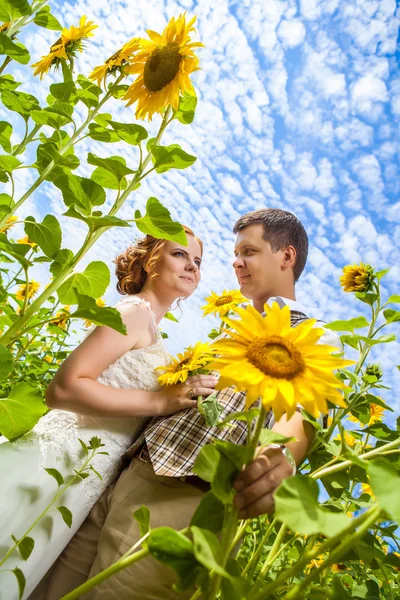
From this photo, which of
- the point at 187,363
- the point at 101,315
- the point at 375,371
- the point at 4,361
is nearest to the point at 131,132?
the point at 101,315

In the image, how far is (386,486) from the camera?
0.44m

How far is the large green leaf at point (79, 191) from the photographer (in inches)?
31.9

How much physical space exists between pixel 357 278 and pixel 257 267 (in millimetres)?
388

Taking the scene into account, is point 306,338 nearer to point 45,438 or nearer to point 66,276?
point 66,276

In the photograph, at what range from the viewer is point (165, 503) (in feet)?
3.55

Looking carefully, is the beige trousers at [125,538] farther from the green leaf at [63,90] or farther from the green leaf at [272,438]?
the green leaf at [63,90]

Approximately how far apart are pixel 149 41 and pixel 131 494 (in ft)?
3.72

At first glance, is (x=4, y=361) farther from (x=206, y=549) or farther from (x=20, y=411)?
(x=206, y=549)

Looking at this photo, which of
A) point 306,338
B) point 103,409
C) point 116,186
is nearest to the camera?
point 306,338

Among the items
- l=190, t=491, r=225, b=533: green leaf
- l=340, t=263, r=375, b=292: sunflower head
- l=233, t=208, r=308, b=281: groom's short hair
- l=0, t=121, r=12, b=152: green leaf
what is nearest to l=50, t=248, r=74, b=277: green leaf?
l=0, t=121, r=12, b=152: green leaf

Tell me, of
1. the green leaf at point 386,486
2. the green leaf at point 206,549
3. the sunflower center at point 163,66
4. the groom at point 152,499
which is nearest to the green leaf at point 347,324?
the groom at point 152,499

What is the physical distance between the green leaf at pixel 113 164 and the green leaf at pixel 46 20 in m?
0.44

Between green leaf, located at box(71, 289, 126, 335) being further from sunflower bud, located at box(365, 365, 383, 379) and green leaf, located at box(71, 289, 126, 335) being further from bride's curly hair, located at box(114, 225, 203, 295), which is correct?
bride's curly hair, located at box(114, 225, 203, 295)

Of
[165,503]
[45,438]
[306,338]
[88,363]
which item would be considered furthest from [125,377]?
[306,338]
